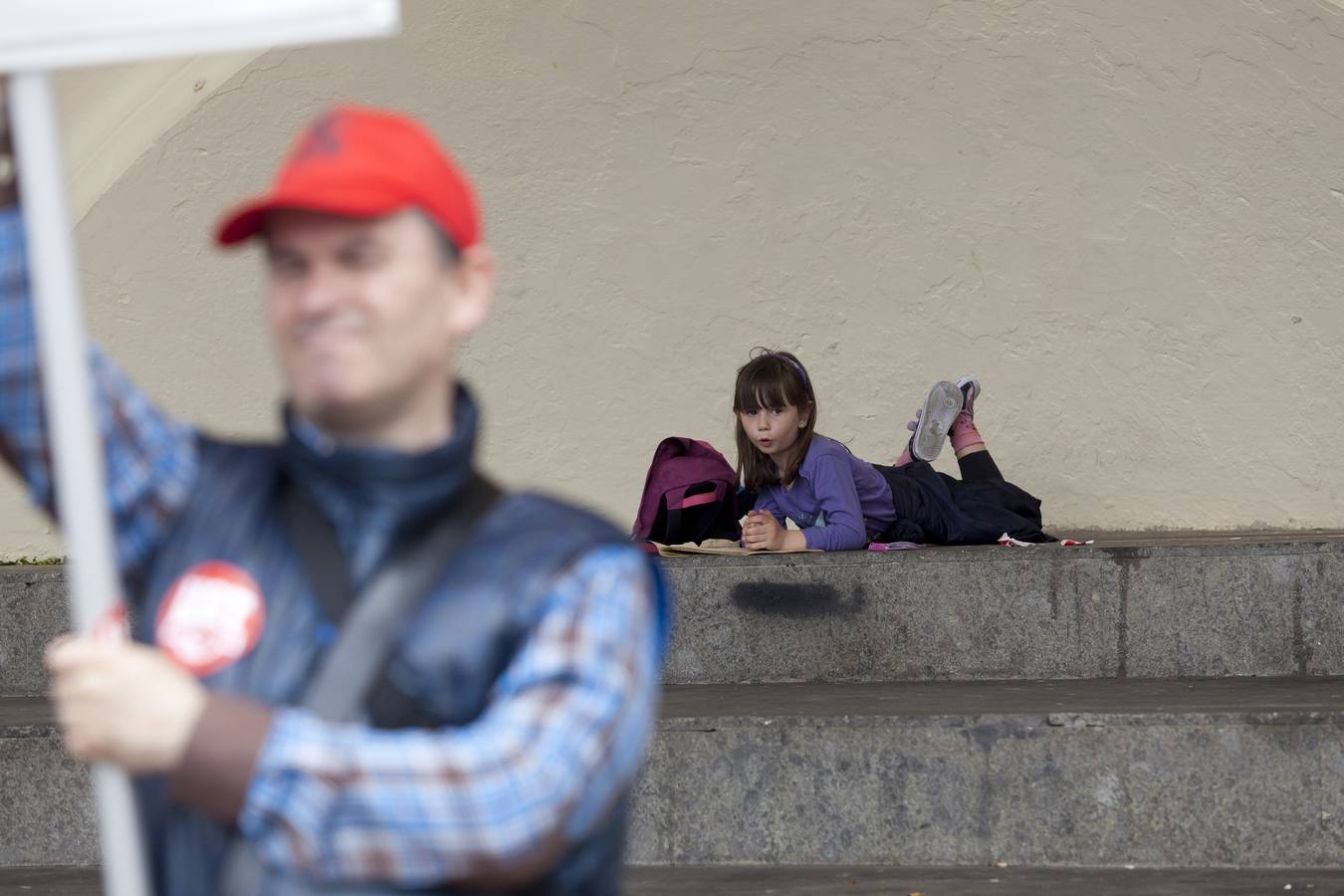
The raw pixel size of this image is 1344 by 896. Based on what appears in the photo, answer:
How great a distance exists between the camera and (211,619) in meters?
1.12

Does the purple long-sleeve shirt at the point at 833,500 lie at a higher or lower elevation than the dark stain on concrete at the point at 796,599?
higher

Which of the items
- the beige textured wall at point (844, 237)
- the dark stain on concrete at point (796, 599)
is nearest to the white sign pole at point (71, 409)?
the dark stain on concrete at point (796, 599)

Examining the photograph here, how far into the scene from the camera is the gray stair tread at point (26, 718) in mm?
3809

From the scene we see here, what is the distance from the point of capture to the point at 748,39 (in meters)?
6.35

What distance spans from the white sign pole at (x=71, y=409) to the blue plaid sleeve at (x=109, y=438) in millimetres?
35

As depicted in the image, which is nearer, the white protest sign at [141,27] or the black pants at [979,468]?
the white protest sign at [141,27]

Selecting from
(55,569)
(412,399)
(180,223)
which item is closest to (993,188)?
(180,223)

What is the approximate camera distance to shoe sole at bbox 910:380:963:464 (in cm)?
588

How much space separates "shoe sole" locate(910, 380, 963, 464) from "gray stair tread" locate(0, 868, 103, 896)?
312 centimetres

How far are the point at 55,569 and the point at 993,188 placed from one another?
351 centimetres

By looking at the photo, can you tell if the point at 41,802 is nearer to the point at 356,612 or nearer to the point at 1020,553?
the point at 1020,553

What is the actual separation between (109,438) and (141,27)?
279mm

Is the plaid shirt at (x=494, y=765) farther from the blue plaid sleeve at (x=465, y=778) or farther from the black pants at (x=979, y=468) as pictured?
the black pants at (x=979, y=468)

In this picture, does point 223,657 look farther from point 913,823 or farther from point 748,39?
point 748,39
